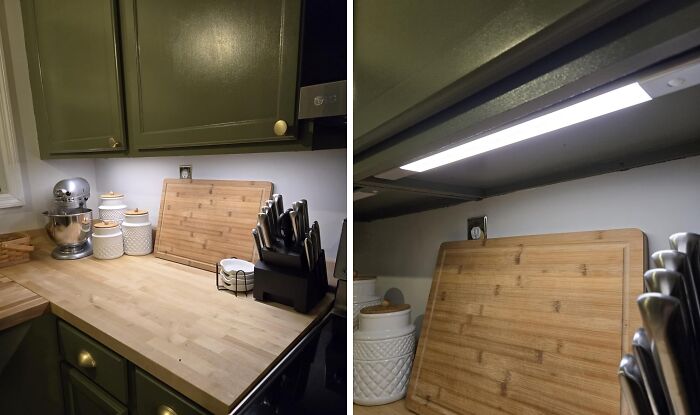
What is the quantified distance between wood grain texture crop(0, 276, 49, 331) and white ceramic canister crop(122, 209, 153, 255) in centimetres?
33

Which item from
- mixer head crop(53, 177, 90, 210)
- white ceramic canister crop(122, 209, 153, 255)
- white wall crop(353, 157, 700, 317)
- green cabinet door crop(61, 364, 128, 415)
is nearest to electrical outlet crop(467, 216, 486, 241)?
white wall crop(353, 157, 700, 317)

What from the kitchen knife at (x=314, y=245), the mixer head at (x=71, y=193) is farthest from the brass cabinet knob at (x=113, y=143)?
the kitchen knife at (x=314, y=245)

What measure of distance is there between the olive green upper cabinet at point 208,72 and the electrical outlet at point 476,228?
45 centimetres

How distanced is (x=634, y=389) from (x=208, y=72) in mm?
858

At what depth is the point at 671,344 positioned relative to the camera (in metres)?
0.24

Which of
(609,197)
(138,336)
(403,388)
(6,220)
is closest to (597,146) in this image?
(609,197)

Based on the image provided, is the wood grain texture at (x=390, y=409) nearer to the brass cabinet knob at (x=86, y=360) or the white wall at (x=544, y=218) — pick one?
the white wall at (x=544, y=218)

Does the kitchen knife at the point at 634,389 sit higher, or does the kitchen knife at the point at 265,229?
the kitchen knife at the point at 265,229

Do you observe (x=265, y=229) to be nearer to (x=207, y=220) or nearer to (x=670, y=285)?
(x=207, y=220)

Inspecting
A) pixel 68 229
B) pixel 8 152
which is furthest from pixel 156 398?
pixel 8 152

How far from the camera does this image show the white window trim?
1.21 meters

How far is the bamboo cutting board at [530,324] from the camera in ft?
1.80

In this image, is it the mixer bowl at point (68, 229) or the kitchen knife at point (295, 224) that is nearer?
the kitchen knife at point (295, 224)

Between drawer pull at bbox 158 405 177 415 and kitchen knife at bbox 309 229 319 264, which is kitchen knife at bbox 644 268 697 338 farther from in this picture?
drawer pull at bbox 158 405 177 415
